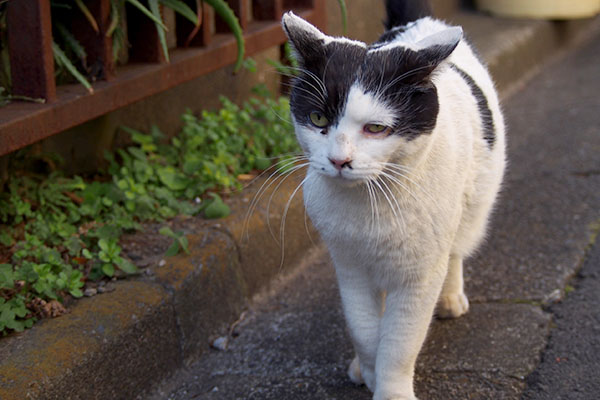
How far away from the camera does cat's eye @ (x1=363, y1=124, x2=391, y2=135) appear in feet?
5.97

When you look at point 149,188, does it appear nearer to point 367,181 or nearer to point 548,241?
point 367,181

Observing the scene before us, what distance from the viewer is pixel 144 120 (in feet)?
11.1

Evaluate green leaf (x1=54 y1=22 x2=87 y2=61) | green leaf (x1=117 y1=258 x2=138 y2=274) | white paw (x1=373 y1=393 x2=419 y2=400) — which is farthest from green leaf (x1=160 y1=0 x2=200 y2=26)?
white paw (x1=373 y1=393 x2=419 y2=400)

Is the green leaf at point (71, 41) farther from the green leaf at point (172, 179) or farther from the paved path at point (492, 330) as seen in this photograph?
the paved path at point (492, 330)

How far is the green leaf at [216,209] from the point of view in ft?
9.49

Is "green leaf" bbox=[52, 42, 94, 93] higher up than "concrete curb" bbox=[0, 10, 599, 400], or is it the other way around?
"green leaf" bbox=[52, 42, 94, 93]

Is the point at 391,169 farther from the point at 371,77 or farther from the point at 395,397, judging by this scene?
the point at 395,397

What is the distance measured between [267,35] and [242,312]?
1357 millimetres

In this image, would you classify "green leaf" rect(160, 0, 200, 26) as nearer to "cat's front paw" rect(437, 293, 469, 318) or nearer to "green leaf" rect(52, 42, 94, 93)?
"green leaf" rect(52, 42, 94, 93)

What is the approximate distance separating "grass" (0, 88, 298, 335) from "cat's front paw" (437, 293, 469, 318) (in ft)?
2.71

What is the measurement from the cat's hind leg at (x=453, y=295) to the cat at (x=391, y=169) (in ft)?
0.55

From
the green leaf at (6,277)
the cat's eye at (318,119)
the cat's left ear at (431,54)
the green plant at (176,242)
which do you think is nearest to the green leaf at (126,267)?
the green plant at (176,242)

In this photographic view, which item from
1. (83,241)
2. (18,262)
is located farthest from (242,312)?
(18,262)

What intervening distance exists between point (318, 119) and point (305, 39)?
0.68ft
